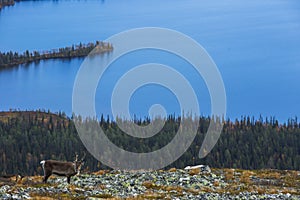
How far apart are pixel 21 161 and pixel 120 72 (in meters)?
72.7

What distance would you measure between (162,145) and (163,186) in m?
64.3

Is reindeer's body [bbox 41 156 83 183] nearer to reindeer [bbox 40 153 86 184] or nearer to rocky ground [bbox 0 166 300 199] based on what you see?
reindeer [bbox 40 153 86 184]

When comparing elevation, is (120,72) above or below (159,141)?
above

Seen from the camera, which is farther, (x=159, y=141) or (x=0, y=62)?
(x=0, y=62)

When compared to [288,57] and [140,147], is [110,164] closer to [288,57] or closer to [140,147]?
[140,147]

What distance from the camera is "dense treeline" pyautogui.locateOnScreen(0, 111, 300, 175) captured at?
3622 inches

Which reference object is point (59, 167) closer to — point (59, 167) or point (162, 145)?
point (59, 167)

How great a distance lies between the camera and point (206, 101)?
136m

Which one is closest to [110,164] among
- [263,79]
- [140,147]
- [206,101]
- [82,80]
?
[140,147]

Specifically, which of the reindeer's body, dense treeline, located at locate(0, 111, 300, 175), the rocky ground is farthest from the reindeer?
dense treeline, located at locate(0, 111, 300, 175)

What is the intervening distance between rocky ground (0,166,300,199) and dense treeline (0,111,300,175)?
167ft

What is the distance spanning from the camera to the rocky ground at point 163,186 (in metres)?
28.7

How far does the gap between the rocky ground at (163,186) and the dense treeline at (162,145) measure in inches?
2003

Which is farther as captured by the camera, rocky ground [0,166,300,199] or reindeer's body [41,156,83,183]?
reindeer's body [41,156,83,183]
